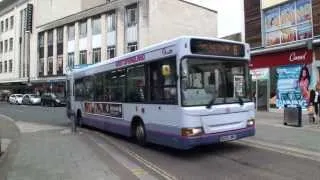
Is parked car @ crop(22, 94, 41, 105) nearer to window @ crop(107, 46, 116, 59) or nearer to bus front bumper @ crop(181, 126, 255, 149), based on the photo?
window @ crop(107, 46, 116, 59)

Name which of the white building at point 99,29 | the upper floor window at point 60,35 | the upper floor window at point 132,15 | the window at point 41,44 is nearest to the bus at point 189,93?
the white building at point 99,29

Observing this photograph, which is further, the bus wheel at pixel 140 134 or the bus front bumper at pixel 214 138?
the bus wheel at pixel 140 134

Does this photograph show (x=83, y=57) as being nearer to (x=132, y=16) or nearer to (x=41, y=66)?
(x=132, y=16)

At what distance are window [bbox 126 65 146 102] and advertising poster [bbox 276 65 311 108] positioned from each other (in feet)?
40.6

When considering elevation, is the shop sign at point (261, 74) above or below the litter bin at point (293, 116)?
above

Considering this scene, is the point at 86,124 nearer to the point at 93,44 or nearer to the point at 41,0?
the point at 93,44

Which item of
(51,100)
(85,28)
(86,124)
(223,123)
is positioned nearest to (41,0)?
(85,28)

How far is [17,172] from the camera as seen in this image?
9656mm

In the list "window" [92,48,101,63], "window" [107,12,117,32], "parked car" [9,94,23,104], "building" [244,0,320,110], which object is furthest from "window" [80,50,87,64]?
"building" [244,0,320,110]

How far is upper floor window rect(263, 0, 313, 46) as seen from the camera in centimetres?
2330

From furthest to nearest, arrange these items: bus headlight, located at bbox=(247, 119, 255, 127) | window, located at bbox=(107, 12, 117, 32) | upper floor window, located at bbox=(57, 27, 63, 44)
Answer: upper floor window, located at bbox=(57, 27, 63, 44), window, located at bbox=(107, 12, 117, 32), bus headlight, located at bbox=(247, 119, 255, 127)

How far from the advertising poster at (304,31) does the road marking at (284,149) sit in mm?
11416

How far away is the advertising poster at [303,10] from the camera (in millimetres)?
23156

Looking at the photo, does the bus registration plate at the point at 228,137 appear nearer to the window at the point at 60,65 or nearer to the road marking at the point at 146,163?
the road marking at the point at 146,163
